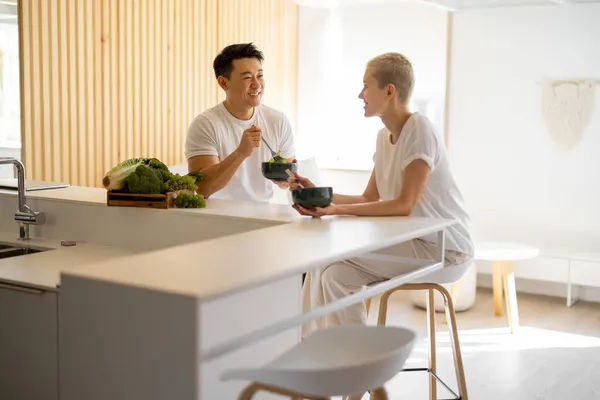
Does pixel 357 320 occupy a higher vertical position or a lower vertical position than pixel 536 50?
lower

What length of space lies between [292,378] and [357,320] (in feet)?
4.44

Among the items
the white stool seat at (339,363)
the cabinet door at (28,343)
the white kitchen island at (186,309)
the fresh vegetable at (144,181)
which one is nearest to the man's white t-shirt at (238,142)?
the fresh vegetable at (144,181)

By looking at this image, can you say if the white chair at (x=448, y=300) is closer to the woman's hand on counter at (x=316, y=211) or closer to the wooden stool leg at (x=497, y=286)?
the woman's hand on counter at (x=316, y=211)

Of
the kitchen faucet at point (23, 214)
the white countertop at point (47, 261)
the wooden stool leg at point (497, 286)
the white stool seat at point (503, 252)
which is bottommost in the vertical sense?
the wooden stool leg at point (497, 286)

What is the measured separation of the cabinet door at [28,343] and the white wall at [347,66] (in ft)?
14.5

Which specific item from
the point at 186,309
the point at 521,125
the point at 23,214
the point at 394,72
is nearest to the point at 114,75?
the point at 23,214

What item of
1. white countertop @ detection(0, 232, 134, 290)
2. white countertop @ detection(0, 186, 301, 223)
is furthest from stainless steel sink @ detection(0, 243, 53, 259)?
white countertop @ detection(0, 186, 301, 223)

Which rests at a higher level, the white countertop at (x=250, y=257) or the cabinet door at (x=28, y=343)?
the white countertop at (x=250, y=257)

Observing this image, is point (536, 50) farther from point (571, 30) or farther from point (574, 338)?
point (574, 338)

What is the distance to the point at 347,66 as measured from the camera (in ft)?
22.1

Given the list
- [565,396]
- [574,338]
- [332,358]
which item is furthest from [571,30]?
[332,358]

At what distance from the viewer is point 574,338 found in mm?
4941

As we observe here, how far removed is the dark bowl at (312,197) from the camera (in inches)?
111

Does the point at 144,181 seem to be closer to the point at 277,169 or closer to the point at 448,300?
the point at 277,169
